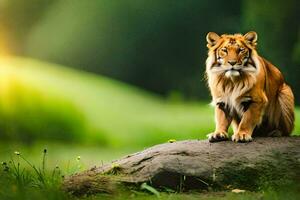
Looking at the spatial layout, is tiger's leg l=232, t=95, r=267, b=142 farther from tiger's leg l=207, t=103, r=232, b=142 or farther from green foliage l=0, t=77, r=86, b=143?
green foliage l=0, t=77, r=86, b=143

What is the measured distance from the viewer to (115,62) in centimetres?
902

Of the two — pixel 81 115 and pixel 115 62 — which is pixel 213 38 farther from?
pixel 115 62

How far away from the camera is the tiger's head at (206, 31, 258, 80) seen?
6355 mm

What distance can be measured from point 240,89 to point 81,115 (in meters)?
2.67

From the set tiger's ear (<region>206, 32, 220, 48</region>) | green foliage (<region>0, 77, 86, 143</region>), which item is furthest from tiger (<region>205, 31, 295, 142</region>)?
green foliage (<region>0, 77, 86, 143</region>)

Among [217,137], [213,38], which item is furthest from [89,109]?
[217,137]

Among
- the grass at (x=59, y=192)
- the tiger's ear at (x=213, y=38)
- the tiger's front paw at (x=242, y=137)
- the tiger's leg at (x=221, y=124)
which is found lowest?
the grass at (x=59, y=192)

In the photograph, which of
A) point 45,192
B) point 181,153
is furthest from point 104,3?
point 45,192

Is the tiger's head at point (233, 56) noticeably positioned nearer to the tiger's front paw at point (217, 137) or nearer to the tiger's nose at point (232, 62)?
the tiger's nose at point (232, 62)

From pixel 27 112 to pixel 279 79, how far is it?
308 cm

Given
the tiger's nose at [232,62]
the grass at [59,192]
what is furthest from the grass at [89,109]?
the grass at [59,192]

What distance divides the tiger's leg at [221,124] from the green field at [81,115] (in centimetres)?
169

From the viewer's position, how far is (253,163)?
19.4 feet

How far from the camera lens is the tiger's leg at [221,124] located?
6.32m
